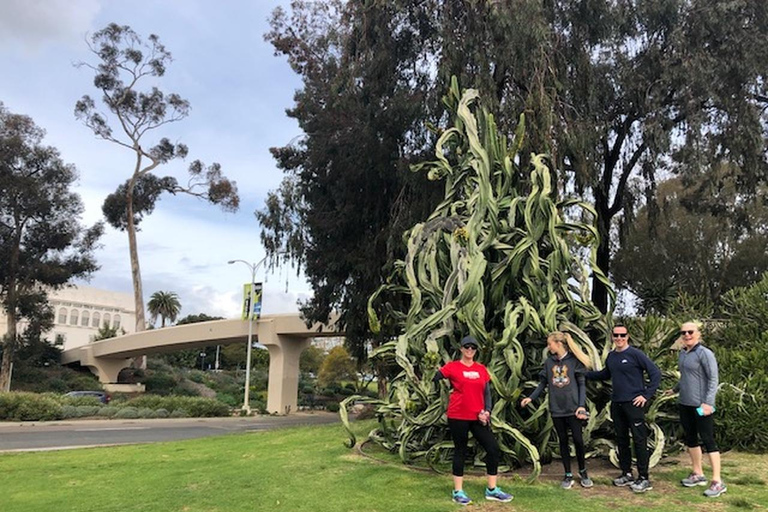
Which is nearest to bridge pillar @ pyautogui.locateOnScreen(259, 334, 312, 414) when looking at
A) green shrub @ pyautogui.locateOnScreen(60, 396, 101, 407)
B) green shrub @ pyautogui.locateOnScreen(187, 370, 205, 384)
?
green shrub @ pyautogui.locateOnScreen(60, 396, 101, 407)

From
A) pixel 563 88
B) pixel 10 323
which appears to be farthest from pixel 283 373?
pixel 563 88

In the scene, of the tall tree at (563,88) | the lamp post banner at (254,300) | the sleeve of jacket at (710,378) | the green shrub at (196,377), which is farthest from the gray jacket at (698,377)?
the green shrub at (196,377)

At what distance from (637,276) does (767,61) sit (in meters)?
14.4

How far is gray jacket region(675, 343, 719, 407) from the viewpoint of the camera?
587 centimetres

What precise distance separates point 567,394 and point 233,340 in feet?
127

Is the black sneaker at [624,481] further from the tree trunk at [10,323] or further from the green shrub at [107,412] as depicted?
the tree trunk at [10,323]

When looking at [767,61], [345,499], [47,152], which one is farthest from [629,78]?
[47,152]

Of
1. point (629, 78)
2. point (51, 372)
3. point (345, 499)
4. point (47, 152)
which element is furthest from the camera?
point (51, 372)

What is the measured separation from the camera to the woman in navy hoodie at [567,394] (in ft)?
20.3

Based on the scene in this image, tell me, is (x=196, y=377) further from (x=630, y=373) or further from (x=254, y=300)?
(x=630, y=373)

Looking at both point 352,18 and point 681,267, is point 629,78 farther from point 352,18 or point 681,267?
point 681,267

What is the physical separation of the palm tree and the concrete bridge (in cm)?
2307

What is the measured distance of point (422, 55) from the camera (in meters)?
15.9

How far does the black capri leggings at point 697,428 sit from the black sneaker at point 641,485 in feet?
1.89
